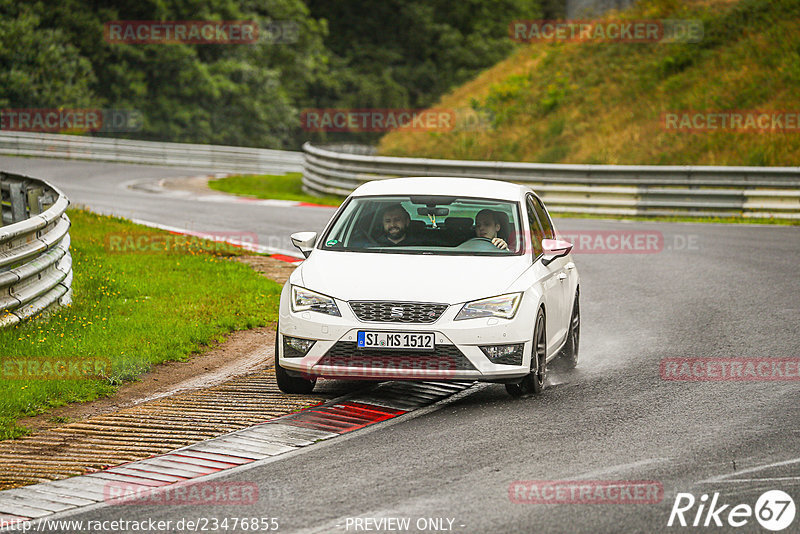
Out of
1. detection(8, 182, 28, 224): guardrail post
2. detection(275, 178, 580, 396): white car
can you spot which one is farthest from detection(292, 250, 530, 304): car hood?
detection(8, 182, 28, 224): guardrail post

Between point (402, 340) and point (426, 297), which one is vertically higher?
point (426, 297)

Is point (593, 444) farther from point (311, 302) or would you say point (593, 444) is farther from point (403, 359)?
point (311, 302)

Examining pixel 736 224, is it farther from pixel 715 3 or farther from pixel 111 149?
pixel 111 149

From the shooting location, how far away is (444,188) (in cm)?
958

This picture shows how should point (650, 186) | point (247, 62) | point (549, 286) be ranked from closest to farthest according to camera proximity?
point (549, 286)
point (650, 186)
point (247, 62)

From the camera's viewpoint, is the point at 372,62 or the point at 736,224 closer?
the point at 736,224

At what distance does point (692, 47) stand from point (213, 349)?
84.9 feet

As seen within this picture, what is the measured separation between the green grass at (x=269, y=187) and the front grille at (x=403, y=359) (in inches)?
698

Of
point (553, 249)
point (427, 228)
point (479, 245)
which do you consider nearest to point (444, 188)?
point (427, 228)

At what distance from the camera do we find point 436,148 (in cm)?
3359

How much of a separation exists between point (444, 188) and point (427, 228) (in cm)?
45

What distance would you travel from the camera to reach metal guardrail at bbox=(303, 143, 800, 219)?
22.5 meters

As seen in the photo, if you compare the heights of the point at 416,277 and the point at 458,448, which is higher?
the point at 416,277

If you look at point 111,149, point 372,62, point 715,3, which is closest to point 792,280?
point 715,3
